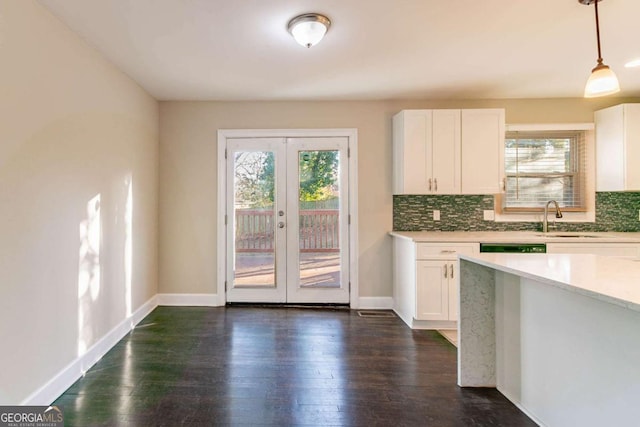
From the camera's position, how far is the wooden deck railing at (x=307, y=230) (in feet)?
12.3

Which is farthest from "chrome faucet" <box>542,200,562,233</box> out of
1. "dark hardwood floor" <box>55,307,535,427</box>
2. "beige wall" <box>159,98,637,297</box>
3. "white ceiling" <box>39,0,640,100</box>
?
"dark hardwood floor" <box>55,307,535,427</box>

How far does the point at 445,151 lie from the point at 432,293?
4.89 feet

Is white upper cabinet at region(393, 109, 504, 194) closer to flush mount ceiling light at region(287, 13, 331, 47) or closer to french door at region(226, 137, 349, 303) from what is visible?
french door at region(226, 137, 349, 303)

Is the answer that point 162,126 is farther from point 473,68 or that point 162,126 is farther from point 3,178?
point 473,68

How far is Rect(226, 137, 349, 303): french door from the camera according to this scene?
3.75 metres

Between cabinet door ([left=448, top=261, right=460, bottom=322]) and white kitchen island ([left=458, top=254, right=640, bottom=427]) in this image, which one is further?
cabinet door ([left=448, top=261, right=460, bottom=322])

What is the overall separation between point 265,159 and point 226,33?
5.37 ft

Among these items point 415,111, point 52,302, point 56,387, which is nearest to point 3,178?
point 52,302

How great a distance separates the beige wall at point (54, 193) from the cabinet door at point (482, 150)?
11.1 feet
